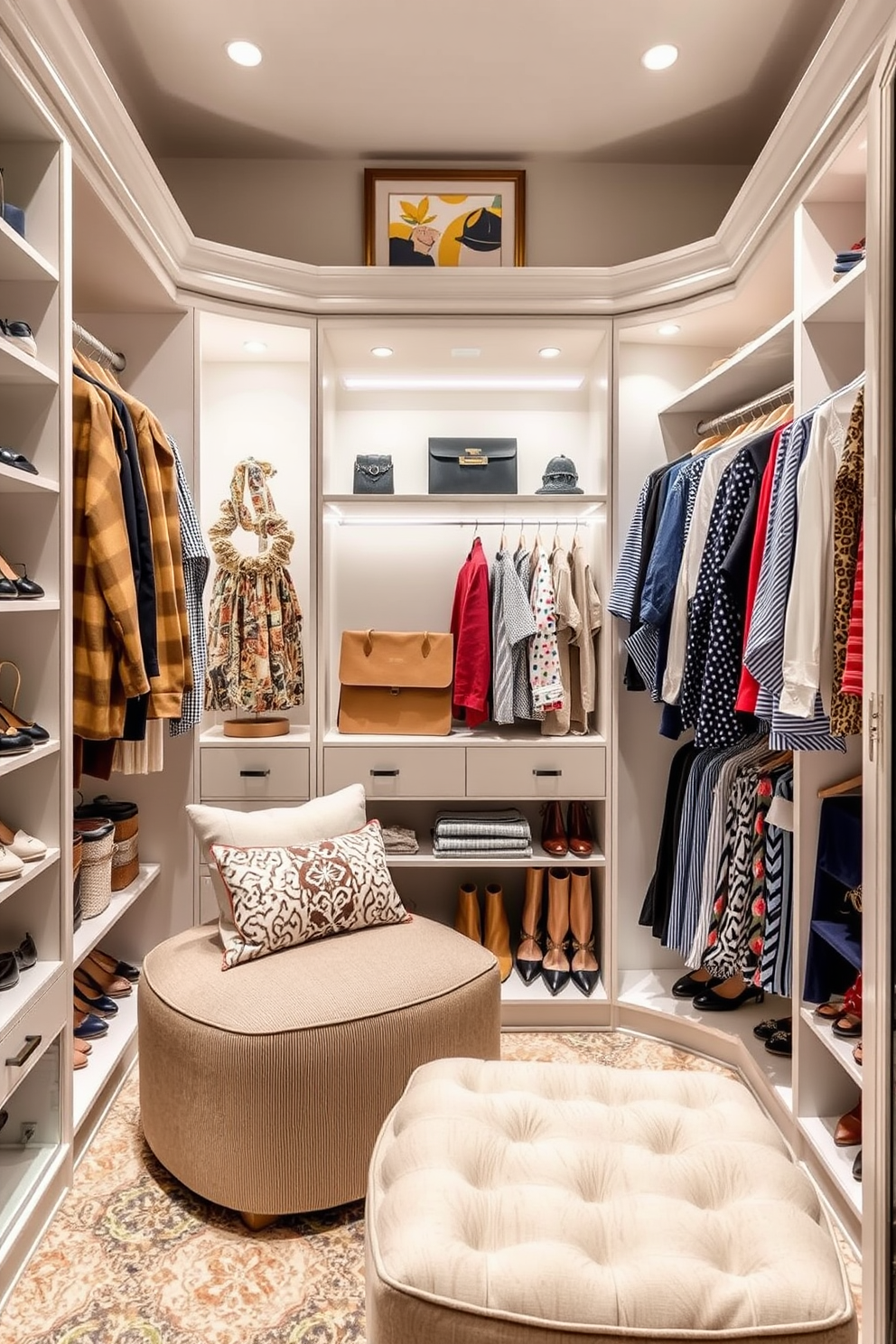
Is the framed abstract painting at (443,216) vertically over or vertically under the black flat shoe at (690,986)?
over

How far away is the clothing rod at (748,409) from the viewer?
2072 millimetres

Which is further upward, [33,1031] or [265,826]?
[265,826]

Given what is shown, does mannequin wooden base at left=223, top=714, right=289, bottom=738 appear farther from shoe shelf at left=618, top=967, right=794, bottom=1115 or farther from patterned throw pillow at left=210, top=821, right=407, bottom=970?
shoe shelf at left=618, top=967, right=794, bottom=1115

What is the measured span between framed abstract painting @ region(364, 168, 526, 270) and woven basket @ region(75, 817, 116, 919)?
2.12m

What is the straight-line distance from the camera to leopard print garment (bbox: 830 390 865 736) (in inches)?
60.4

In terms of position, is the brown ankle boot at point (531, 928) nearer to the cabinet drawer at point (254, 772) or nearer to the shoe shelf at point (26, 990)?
the cabinet drawer at point (254, 772)

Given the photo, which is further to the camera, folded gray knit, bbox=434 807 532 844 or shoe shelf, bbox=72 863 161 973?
folded gray knit, bbox=434 807 532 844

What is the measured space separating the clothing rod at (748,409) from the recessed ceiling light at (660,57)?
994mm

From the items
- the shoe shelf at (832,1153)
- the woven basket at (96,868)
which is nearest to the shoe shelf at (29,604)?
the woven basket at (96,868)

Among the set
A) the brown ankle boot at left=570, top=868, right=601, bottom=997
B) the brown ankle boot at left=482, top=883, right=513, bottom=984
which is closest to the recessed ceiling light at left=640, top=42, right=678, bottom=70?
the brown ankle boot at left=570, top=868, right=601, bottom=997

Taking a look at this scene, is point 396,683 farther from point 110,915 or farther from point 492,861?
point 110,915

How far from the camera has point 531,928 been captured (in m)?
2.79

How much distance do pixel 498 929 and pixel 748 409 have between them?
1.78m

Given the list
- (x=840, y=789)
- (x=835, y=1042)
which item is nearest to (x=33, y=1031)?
(x=835, y=1042)
